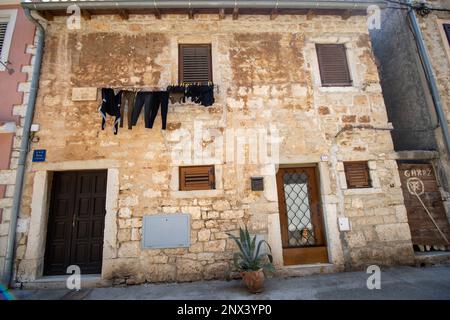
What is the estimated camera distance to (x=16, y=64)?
5.09 meters

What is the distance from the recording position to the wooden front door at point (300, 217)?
4730mm

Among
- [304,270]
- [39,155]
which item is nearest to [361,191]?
[304,270]

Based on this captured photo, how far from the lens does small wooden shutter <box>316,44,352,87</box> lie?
550cm

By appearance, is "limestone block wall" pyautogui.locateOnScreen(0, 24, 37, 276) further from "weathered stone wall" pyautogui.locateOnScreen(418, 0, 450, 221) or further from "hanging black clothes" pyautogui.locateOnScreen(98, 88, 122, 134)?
"weathered stone wall" pyautogui.locateOnScreen(418, 0, 450, 221)

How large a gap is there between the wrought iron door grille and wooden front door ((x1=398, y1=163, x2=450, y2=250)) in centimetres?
216

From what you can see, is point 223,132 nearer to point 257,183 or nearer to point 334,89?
point 257,183

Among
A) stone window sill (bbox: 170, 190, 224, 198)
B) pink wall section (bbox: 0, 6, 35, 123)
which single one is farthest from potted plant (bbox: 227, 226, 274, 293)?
pink wall section (bbox: 0, 6, 35, 123)

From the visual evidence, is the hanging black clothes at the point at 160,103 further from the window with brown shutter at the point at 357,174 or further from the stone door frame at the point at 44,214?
the window with brown shutter at the point at 357,174

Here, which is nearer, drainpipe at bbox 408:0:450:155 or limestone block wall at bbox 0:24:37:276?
limestone block wall at bbox 0:24:37:276

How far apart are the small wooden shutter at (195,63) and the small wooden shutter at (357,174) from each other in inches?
140

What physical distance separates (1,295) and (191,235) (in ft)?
Answer: 10.3

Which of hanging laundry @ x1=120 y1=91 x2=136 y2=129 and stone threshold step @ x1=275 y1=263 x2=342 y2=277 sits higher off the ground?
hanging laundry @ x1=120 y1=91 x2=136 y2=129
